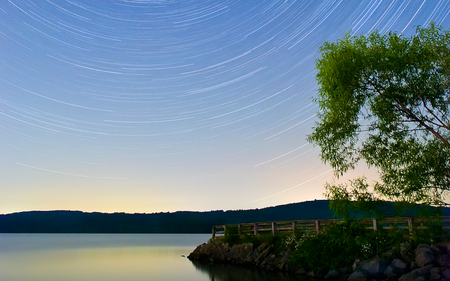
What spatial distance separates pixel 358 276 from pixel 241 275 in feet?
32.6

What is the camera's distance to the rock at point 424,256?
68.5 ft

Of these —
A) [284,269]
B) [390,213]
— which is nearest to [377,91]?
[390,213]

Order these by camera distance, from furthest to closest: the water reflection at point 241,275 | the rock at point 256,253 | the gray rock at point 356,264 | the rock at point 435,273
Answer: the rock at point 256,253 < the water reflection at point 241,275 < the gray rock at point 356,264 < the rock at point 435,273

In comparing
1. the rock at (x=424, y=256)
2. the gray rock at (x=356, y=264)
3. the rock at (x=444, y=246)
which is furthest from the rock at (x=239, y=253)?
the rock at (x=444, y=246)

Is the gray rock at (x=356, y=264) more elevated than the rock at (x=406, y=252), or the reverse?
the rock at (x=406, y=252)

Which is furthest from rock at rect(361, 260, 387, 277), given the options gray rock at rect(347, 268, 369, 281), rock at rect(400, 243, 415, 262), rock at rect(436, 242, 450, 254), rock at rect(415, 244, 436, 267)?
rock at rect(436, 242, 450, 254)

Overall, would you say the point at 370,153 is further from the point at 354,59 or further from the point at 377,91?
the point at 354,59

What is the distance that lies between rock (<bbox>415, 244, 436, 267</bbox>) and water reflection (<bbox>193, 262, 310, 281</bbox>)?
712 cm

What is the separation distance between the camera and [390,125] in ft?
75.6

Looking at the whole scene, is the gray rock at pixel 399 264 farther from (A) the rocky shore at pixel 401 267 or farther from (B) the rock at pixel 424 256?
(B) the rock at pixel 424 256

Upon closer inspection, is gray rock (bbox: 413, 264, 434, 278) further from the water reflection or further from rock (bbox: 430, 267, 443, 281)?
the water reflection

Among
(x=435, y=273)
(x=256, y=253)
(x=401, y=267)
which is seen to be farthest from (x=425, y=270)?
(x=256, y=253)

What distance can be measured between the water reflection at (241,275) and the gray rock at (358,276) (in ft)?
11.8

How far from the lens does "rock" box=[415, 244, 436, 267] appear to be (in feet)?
68.5
